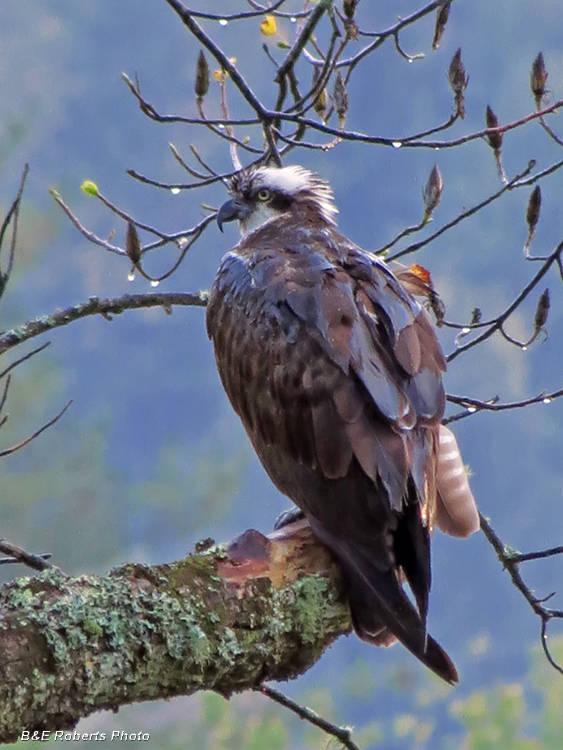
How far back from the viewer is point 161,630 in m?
2.00

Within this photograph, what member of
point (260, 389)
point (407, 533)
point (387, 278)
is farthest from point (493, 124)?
point (407, 533)

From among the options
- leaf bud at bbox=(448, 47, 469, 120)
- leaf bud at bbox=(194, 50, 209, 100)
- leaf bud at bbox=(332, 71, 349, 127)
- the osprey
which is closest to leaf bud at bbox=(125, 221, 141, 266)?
Answer: the osprey

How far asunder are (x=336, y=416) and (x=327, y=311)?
36 centimetres

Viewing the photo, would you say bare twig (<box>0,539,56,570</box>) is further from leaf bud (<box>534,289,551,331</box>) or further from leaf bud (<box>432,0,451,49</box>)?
leaf bud (<box>432,0,451,49</box>)

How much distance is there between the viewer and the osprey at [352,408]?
248 cm

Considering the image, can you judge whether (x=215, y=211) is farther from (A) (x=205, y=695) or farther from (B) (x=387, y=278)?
(A) (x=205, y=695)

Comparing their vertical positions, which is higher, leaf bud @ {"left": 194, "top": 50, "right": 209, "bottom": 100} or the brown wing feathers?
leaf bud @ {"left": 194, "top": 50, "right": 209, "bottom": 100}

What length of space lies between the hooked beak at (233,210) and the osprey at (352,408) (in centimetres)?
59

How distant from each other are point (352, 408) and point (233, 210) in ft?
5.19

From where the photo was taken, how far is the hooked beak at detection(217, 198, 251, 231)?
388cm

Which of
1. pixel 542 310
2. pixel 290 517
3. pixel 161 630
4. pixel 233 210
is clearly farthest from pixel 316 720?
pixel 233 210

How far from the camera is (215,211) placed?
4055 millimetres

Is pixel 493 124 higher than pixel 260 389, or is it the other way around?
pixel 493 124

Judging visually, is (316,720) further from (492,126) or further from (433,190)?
(492,126)
